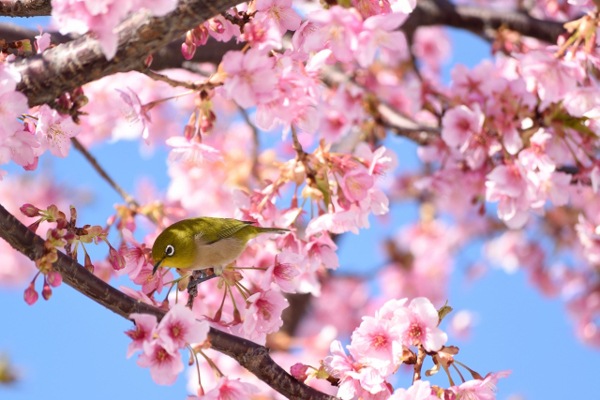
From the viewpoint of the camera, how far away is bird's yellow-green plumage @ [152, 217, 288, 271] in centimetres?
264

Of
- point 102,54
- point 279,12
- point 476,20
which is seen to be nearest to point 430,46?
point 476,20

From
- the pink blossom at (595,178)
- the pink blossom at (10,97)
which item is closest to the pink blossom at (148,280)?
the pink blossom at (10,97)

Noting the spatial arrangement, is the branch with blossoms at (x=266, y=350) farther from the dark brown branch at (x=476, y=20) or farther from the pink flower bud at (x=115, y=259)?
the dark brown branch at (x=476, y=20)

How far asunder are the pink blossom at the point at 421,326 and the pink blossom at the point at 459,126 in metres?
1.32

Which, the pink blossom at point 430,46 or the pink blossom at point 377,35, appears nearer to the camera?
the pink blossom at point 377,35

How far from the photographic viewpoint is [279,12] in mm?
2637

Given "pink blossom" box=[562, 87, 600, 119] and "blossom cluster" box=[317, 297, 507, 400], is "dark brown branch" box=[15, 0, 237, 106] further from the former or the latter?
"pink blossom" box=[562, 87, 600, 119]

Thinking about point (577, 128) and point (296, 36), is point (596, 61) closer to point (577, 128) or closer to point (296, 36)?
point (577, 128)

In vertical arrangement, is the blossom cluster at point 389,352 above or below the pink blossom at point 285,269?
below

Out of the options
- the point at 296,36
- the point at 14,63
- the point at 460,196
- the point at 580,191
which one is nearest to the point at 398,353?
the point at 296,36

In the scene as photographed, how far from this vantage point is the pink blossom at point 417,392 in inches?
92.3

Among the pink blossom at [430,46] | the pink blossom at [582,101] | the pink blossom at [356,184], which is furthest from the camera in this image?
the pink blossom at [430,46]

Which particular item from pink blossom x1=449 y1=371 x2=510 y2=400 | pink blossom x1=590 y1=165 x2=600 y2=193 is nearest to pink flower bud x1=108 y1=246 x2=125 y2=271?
pink blossom x1=449 y1=371 x2=510 y2=400

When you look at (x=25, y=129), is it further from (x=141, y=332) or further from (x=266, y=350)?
(x=266, y=350)
